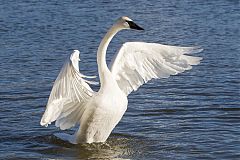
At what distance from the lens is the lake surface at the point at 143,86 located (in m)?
10.5

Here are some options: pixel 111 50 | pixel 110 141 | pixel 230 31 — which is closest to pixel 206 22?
pixel 230 31

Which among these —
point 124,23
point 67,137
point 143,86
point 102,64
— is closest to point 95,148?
point 67,137

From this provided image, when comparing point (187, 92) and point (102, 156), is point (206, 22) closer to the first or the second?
point (187, 92)

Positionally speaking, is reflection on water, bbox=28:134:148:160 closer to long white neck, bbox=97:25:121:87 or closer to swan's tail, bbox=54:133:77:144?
swan's tail, bbox=54:133:77:144

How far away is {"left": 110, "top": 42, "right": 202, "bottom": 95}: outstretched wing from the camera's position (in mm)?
10586

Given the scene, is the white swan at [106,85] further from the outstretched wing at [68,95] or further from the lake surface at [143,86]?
the lake surface at [143,86]

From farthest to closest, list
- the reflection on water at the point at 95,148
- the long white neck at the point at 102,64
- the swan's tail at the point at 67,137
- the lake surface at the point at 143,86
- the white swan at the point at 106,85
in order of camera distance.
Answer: the swan's tail at the point at 67,137
the lake surface at the point at 143,86
the reflection on water at the point at 95,148
the long white neck at the point at 102,64
the white swan at the point at 106,85

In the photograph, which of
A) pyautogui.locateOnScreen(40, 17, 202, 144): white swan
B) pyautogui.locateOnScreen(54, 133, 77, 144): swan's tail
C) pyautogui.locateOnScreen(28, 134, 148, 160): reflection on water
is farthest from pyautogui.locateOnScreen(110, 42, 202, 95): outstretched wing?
pyautogui.locateOnScreen(54, 133, 77, 144): swan's tail

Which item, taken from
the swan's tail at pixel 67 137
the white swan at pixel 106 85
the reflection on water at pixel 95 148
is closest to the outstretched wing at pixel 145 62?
the white swan at pixel 106 85

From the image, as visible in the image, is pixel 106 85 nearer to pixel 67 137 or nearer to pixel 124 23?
pixel 124 23

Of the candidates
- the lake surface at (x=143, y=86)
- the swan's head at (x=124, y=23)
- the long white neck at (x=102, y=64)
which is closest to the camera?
the long white neck at (x=102, y=64)

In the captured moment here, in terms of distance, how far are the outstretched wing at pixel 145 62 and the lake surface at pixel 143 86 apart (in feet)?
2.89

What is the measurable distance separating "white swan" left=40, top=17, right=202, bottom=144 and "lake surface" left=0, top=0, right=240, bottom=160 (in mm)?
411

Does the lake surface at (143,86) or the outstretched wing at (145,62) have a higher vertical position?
the outstretched wing at (145,62)
